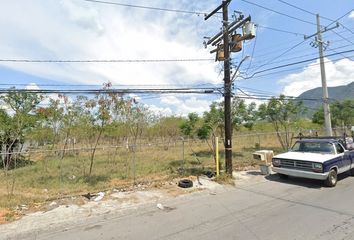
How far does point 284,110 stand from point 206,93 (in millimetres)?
12150

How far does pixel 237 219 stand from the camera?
6812 millimetres

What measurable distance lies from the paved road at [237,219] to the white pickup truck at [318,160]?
81 centimetres

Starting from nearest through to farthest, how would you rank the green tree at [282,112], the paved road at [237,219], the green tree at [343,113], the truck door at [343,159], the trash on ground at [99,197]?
1. the paved road at [237,219]
2. the trash on ground at [99,197]
3. the truck door at [343,159]
4. the green tree at [282,112]
5. the green tree at [343,113]

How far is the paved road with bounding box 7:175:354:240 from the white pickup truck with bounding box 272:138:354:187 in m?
0.81

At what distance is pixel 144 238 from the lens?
19.1 ft

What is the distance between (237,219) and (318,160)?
5.16 m

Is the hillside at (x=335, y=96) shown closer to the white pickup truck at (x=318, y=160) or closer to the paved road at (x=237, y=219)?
the white pickup truck at (x=318, y=160)

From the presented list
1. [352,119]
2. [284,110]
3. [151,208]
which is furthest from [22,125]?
[352,119]

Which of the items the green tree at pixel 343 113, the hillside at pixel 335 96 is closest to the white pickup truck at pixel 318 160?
the hillside at pixel 335 96

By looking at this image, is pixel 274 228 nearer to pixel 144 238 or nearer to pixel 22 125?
pixel 144 238

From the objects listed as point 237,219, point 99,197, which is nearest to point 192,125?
point 99,197

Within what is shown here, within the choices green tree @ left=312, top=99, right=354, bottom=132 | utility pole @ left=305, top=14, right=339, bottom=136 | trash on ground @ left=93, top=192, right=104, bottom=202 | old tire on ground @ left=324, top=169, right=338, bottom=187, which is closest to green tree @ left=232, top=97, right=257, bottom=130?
utility pole @ left=305, top=14, right=339, bottom=136

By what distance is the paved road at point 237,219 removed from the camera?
5.90 m

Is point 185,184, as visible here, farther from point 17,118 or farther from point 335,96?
point 335,96
